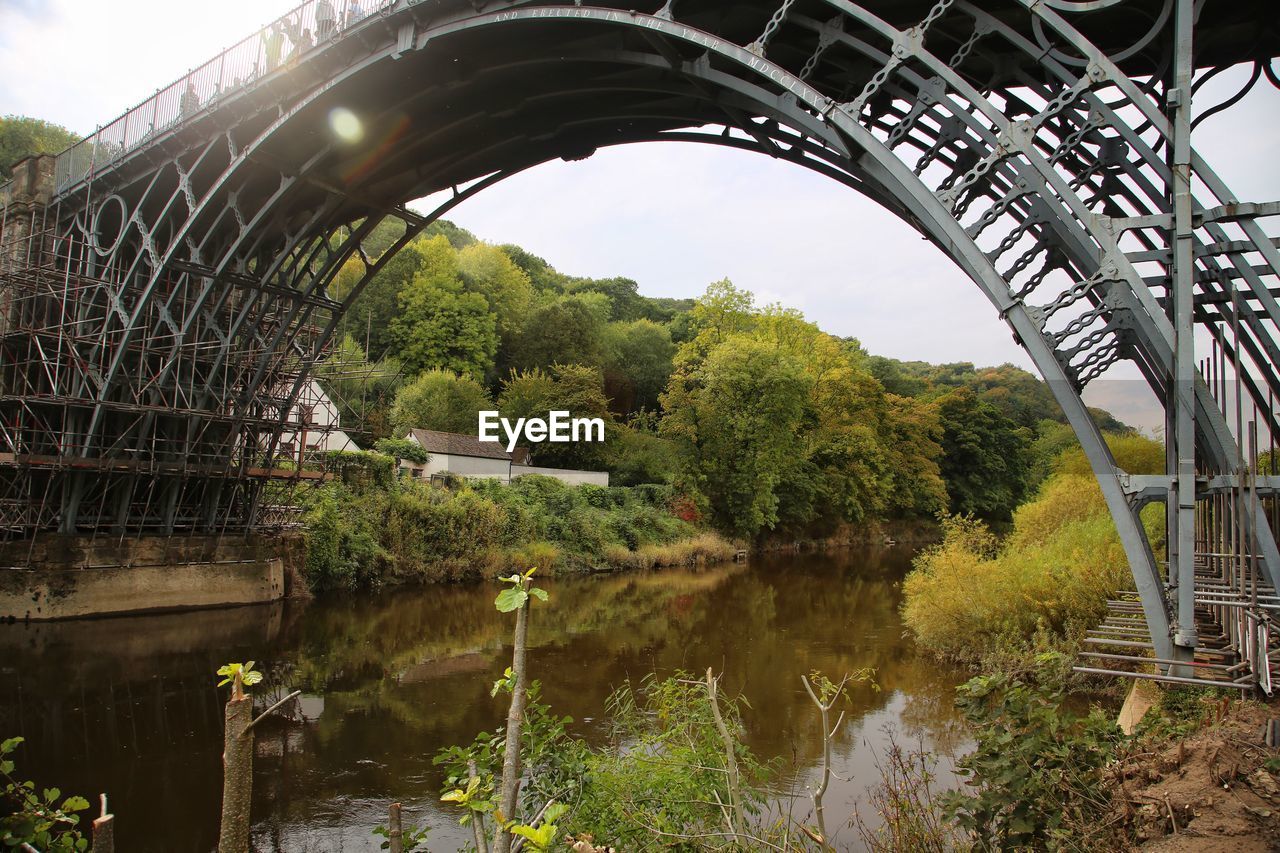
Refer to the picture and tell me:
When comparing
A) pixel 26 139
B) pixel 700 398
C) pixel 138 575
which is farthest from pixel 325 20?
pixel 26 139

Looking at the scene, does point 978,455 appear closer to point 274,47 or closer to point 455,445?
point 455,445

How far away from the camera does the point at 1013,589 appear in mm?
12328

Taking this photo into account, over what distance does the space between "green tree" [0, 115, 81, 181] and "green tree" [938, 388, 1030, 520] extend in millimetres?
49487

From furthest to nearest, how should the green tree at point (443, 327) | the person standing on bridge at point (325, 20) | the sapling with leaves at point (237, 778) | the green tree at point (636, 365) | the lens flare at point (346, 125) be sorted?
the green tree at point (636, 365), the green tree at point (443, 327), the lens flare at point (346, 125), the person standing on bridge at point (325, 20), the sapling with leaves at point (237, 778)

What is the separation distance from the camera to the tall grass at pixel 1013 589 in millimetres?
11367

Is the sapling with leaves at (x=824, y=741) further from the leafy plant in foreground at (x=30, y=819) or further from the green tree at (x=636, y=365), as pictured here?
the green tree at (x=636, y=365)

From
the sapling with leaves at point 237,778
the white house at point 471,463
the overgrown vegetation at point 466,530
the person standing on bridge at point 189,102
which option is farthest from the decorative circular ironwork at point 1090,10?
the white house at point 471,463

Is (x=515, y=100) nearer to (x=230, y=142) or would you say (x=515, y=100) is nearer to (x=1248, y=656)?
(x=230, y=142)

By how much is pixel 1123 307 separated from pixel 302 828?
7258 mm

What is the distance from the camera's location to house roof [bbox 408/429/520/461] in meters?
30.7

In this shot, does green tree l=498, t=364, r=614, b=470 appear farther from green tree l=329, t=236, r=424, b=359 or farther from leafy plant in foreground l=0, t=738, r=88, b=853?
leafy plant in foreground l=0, t=738, r=88, b=853

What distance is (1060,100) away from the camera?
226 inches

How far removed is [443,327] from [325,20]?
32.4 metres

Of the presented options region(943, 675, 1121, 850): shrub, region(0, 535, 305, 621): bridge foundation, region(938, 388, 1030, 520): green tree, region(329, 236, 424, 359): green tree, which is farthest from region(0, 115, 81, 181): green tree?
region(938, 388, 1030, 520): green tree
